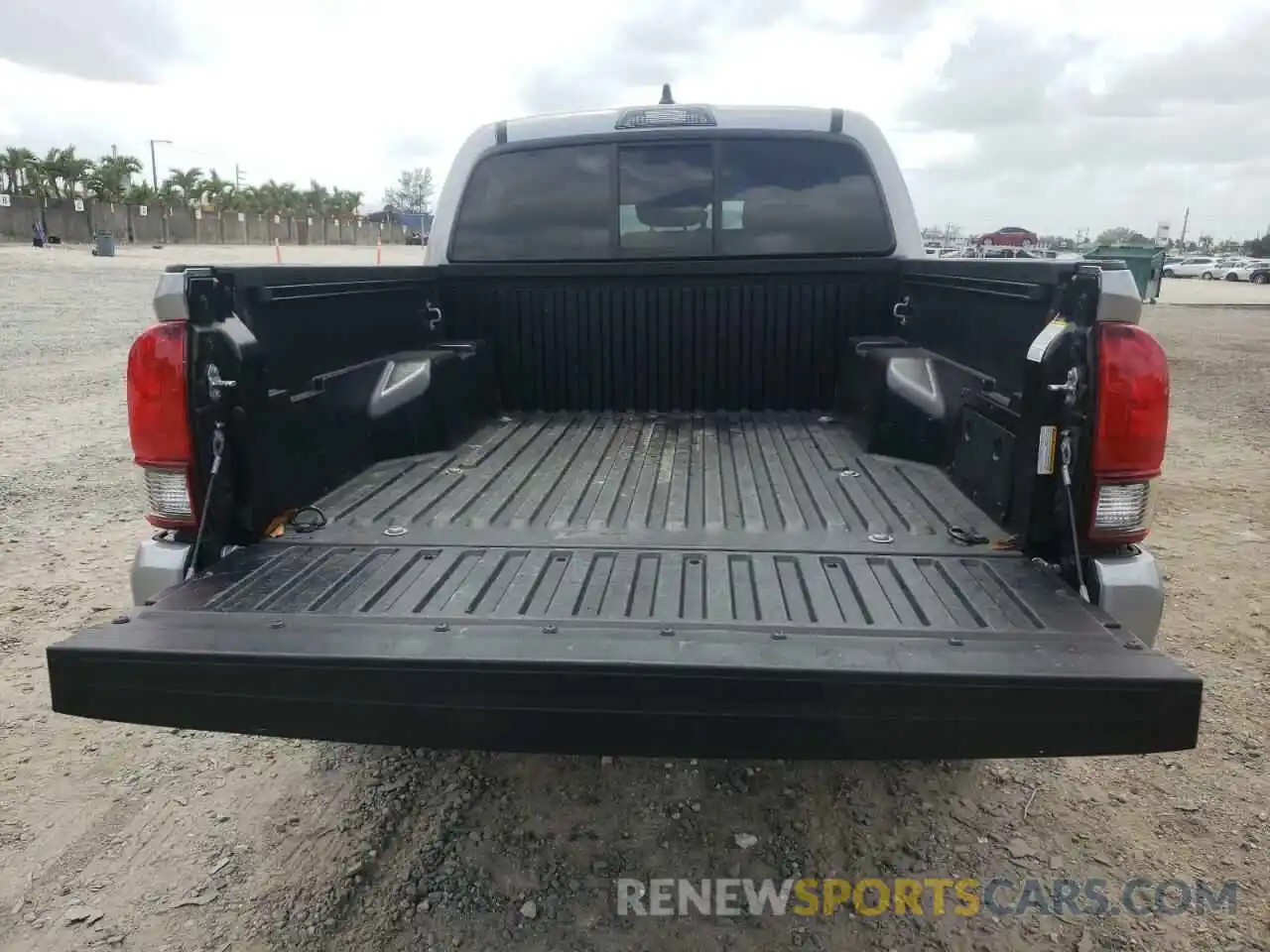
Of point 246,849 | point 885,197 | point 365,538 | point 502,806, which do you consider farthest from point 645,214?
point 246,849

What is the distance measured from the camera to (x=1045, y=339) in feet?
7.47

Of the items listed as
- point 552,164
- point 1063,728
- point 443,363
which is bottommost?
point 1063,728

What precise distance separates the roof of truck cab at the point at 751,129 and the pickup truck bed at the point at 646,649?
6.85 ft

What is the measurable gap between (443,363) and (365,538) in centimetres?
121

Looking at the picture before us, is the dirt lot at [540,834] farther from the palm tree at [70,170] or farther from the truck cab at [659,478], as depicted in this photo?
the palm tree at [70,170]

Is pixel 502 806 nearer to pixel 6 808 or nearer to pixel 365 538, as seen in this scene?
pixel 365 538

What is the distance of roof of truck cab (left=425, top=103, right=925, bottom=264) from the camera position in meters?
4.16

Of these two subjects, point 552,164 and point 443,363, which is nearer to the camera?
point 443,363

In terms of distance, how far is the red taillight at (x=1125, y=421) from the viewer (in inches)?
83.7

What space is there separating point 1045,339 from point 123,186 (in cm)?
6469

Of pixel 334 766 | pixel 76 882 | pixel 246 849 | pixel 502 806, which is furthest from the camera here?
pixel 334 766

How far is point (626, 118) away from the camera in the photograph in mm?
4207

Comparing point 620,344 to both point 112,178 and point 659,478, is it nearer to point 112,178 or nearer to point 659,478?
point 659,478

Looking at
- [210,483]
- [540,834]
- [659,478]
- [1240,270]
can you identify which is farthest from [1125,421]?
[1240,270]
